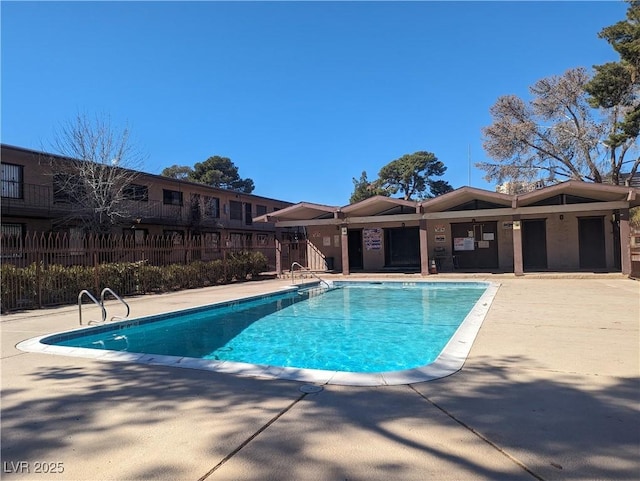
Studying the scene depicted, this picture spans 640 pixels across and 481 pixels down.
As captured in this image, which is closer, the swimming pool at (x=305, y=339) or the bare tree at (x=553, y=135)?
the swimming pool at (x=305, y=339)

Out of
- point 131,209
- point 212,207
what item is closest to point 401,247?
point 212,207

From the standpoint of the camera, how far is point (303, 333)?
8.95 m

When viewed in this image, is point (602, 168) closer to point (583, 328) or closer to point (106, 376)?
point (583, 328)

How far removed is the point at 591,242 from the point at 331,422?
63.5 ft

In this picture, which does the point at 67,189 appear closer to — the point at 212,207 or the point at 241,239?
the point at 212,207

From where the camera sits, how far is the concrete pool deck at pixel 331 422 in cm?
262

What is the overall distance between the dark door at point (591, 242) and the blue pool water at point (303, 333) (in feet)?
28.9

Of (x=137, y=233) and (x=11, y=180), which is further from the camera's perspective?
(x=137, y=233)

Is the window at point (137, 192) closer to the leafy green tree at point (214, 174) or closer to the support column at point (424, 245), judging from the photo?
the support column at point (424, 245)

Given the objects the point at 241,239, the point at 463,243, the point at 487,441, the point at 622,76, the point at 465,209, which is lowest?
the point at 487,441

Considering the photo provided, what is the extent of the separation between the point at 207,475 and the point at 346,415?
125 centimetres

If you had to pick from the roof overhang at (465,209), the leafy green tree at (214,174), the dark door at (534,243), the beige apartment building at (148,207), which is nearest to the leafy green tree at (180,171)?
the leafy green tree at (214,174)

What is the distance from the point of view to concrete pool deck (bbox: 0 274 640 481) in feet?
8.61

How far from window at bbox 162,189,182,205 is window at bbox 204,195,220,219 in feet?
5.59
